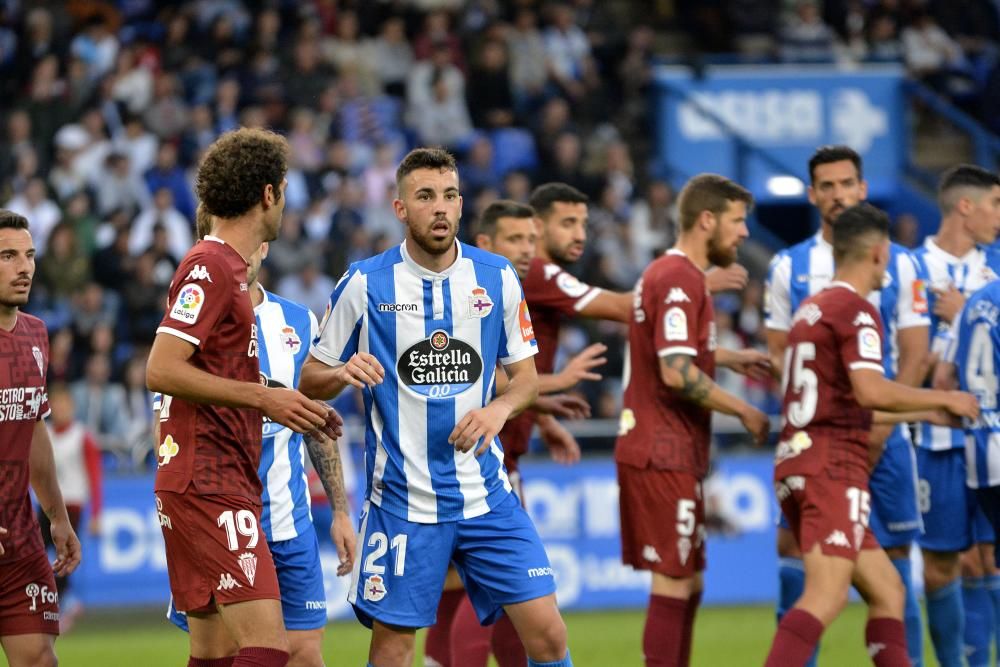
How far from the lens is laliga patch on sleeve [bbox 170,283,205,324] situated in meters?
5.80

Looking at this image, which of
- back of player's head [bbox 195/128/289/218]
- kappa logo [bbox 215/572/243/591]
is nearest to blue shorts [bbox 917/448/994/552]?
kappa logo [bbox 215/572/243/591]

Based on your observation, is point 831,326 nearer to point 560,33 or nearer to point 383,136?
point 383,136

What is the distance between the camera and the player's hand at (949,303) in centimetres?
878

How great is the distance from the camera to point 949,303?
347 inches

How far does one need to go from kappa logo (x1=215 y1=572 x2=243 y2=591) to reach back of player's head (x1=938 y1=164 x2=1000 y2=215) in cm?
511

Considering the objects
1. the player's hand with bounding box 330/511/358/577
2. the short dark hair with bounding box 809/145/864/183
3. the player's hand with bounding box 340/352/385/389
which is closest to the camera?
the player's hand with bounding box 340/352/385/389

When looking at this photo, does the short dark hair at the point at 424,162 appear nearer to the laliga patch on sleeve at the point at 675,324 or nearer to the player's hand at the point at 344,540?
the player's hand at the point at 344,540

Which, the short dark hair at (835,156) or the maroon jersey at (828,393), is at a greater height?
the short dark hair at (835,156)

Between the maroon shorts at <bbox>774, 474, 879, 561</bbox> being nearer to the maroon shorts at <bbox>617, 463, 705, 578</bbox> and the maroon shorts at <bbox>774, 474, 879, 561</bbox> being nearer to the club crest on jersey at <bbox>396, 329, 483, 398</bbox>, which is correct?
the maroon shorts at <bbox>617, 463, 705, 578</bbox>

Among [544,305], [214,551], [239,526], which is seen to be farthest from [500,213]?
[214,551]

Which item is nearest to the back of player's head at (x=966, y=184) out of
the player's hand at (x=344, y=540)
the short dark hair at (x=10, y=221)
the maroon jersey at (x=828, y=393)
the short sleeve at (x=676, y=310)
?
the maroon jersey at (x=828, y=393)

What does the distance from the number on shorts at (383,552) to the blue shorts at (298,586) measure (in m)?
0.66

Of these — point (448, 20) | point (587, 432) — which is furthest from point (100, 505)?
point (448, 20)

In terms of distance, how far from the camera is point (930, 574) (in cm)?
857
